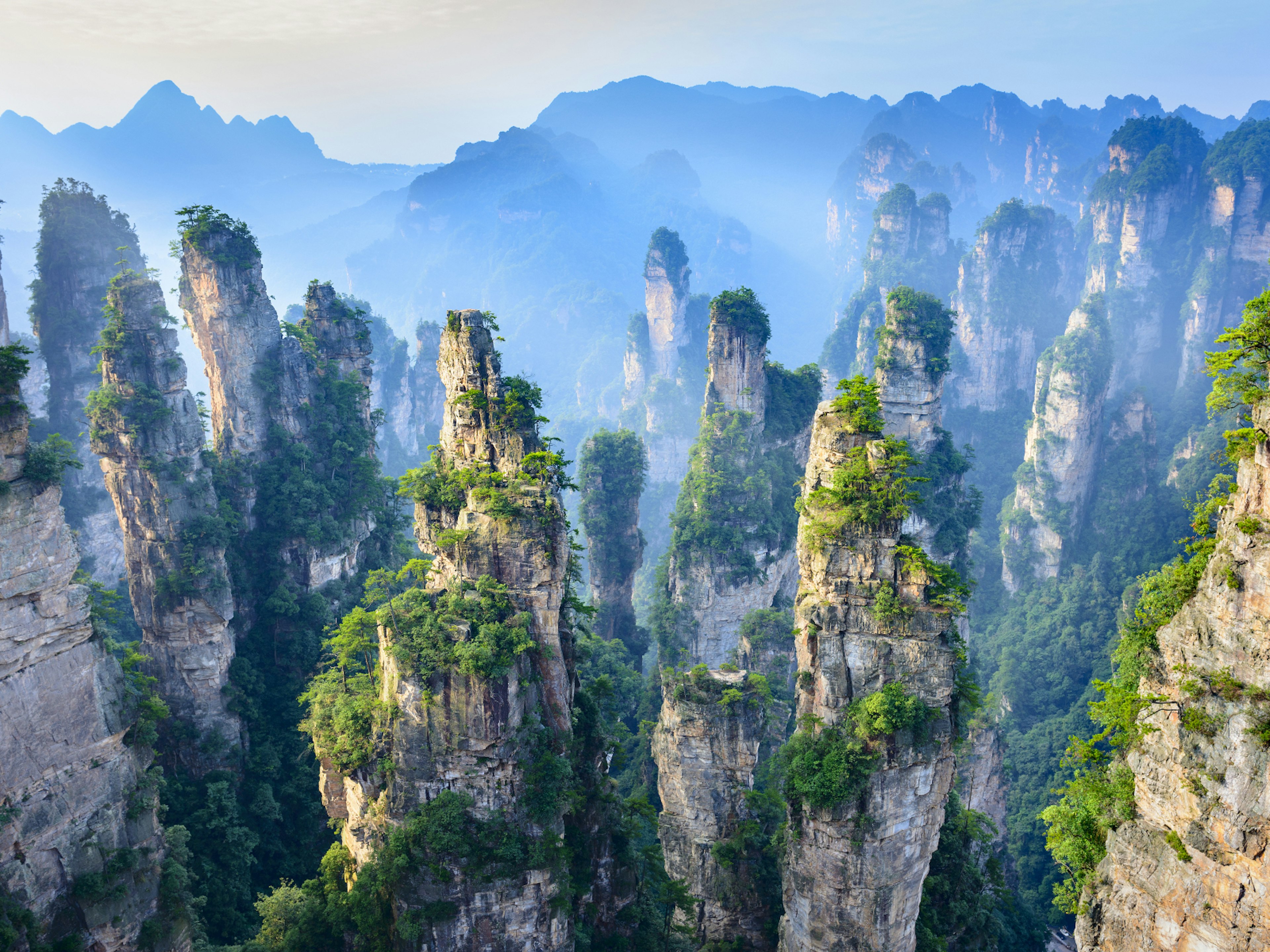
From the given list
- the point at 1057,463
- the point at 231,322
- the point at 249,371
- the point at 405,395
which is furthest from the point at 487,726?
the point at 405,395

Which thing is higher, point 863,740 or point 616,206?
point 616,206

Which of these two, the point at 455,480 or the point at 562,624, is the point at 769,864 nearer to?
the point at 562,624

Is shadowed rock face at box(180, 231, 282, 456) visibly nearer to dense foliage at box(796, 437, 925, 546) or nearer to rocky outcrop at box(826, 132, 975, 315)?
dense foliage at box(796, 437, 925, 546)

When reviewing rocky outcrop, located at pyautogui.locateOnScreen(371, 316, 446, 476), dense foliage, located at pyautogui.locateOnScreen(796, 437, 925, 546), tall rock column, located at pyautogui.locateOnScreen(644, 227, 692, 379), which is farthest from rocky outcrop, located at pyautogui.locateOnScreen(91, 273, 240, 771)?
tall rock column, located at pyautogui.locateOnScreen(644, 227, 692, 379)

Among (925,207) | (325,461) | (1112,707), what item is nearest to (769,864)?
(1112,707)

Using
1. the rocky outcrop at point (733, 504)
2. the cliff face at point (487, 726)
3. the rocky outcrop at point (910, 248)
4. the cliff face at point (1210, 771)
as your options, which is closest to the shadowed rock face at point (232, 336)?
the cliff face at point (487, 726)

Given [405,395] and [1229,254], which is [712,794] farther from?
[1229,254]
